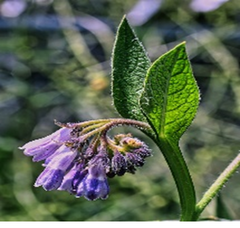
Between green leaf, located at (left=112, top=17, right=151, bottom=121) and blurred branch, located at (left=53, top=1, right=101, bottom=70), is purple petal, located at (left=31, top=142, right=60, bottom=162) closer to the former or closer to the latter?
green leaf, located at (left=112, top=17, right=151, bottom=121)

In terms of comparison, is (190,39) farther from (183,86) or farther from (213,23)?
(183,86)

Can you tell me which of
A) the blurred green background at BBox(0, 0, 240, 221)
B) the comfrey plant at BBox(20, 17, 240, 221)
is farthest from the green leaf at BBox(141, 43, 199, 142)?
the blurred green background at BBox(0, 0, 240, 221)

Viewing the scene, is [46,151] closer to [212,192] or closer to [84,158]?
[84,158]

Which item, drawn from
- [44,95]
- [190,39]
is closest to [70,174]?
[44,95]

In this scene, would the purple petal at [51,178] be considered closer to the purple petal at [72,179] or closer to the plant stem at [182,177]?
the purple petal at [72,179]

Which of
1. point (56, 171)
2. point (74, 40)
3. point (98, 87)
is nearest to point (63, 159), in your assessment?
point (56, 171)

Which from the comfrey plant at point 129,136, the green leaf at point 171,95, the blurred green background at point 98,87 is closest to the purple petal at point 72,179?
the comfrey plant at point 129,136

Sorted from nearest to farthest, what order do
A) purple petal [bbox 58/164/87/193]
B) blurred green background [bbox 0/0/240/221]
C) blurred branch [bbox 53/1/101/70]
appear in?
1. purple petal [bbox 58/164/87/193]
2. blurred green background [bbox 0/0/240/221]
3. blurred branch [bbox 53/1/101/70]
